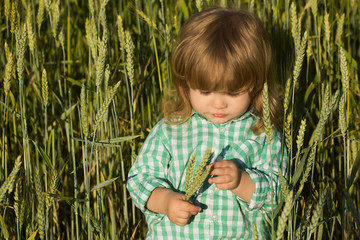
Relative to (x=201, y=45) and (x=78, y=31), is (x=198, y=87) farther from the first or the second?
(x=78, y=31)

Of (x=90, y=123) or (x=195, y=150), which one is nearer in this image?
(x=195, y=150)

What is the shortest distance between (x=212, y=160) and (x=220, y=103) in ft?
0.67

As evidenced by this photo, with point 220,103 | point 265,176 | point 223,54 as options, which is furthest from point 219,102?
point 265,176

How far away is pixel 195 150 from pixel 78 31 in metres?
0.87

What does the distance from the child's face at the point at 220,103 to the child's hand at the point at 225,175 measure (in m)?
0.16

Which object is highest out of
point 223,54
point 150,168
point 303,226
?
point 223,54

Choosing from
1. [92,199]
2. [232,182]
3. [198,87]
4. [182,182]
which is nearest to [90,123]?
[92,199]

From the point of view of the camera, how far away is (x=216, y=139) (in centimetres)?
141

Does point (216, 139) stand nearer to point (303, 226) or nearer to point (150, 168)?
point (150, 168)

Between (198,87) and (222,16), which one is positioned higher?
(222,16)

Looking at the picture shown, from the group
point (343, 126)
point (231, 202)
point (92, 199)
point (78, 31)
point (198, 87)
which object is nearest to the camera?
point (343, 126)

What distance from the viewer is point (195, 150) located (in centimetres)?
141

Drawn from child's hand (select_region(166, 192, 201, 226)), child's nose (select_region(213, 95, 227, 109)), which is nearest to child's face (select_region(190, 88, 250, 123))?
child's nose (select_region(213, 95, 227, 109))

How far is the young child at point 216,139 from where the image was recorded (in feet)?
4.07
